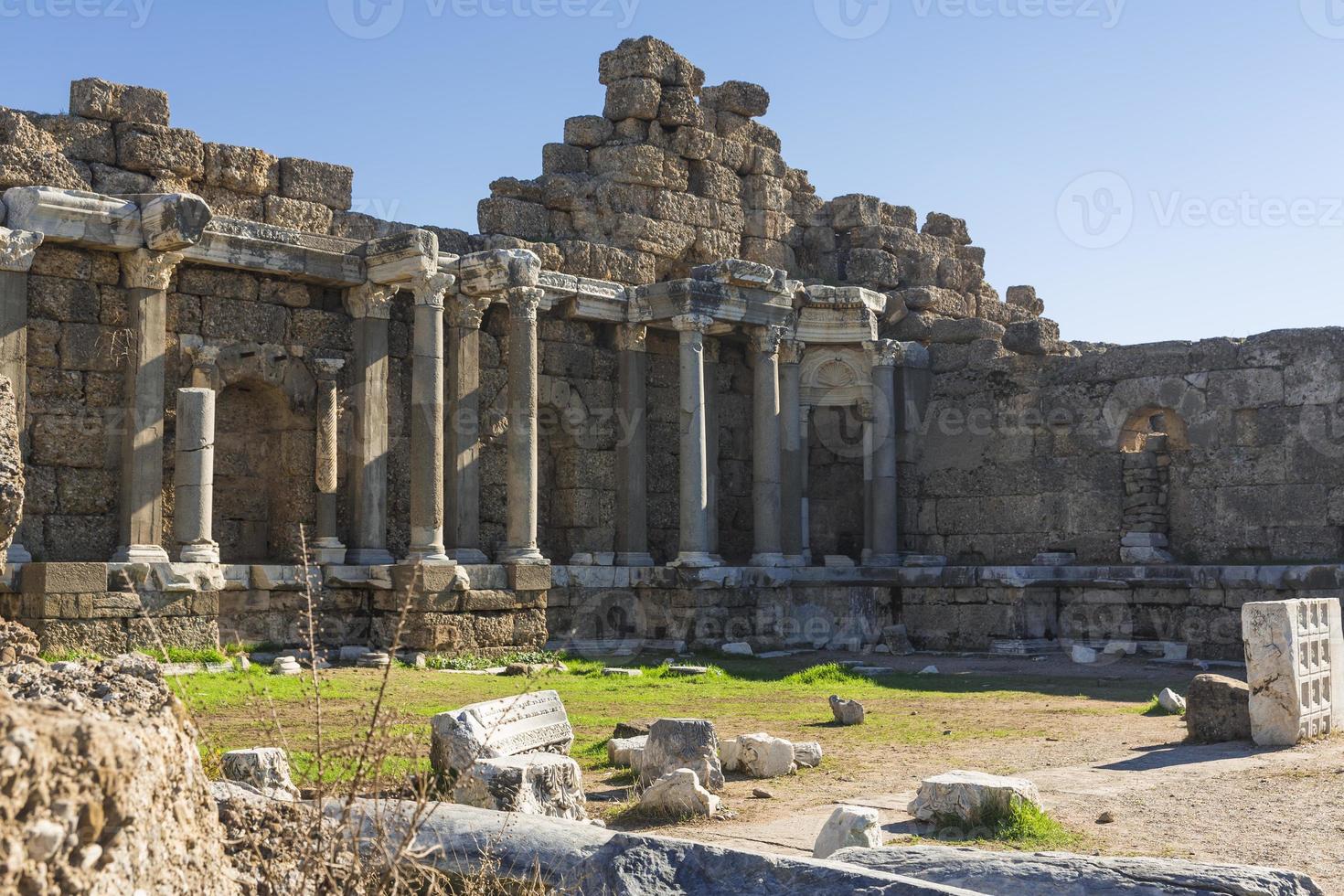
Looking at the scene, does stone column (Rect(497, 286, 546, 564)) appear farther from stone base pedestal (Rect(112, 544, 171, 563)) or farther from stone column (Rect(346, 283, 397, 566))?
stone base pedestal (Rect(112, 544, 171, 563))

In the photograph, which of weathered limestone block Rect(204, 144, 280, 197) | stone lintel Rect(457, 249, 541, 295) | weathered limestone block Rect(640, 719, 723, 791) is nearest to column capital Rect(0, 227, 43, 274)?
weathered limestone block Rect(204, 144, 280, 197)

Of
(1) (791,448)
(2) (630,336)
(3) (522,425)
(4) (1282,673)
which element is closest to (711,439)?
(1) (791,448)

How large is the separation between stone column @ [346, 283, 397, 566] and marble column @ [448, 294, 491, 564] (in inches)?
39.6

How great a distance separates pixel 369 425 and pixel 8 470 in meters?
12.1

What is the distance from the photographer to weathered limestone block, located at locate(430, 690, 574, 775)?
839 centimetres

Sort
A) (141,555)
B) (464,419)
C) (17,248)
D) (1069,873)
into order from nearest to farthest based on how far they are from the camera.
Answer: (1069,873) < (17,248) < (141,555) < (464,419)

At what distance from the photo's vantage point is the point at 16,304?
14836 mm

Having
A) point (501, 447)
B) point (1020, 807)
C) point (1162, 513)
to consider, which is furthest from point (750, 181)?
point (1020, 807)

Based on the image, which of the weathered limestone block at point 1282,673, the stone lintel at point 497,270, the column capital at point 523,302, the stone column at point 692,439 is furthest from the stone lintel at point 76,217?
the weathered limestone block at point 1282,673

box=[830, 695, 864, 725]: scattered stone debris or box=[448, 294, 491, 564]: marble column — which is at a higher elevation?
box=[448, 294, 491, 564]: marble column

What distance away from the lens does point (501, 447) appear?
19609mm

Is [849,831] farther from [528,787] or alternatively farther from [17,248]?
[17,248]

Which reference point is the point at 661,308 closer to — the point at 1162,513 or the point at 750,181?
the point at 750,181

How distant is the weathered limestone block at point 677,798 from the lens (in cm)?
802
